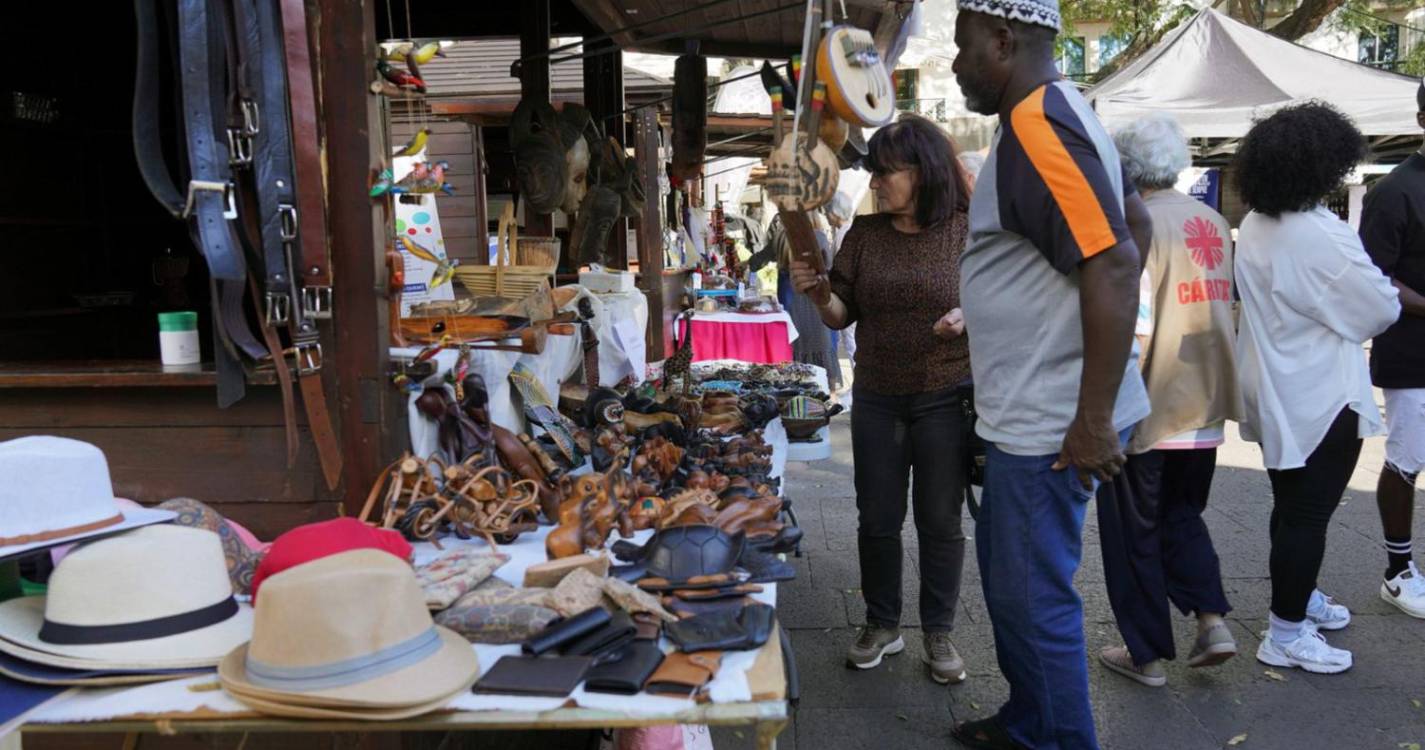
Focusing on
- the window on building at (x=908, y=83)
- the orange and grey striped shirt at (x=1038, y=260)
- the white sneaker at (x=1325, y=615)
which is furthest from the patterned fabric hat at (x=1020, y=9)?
the window on building at (x=908, y=83)

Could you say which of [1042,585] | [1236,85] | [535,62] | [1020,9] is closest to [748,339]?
[535,62]

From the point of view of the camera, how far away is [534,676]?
1637 millimetres

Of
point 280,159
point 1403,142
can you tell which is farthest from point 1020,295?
point 1403,142

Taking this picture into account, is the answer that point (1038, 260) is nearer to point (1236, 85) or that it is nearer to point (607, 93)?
point (607, 93)

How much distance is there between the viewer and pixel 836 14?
3.65m

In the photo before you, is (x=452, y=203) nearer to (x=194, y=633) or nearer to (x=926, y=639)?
(x=926, y=639)

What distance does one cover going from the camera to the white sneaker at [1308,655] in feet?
11.6

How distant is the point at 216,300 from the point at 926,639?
259cm

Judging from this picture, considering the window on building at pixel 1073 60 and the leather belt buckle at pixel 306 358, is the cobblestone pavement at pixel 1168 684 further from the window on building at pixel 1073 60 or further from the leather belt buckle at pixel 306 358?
the window on building at pixel 1073 60

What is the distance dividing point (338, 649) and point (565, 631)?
390 mm

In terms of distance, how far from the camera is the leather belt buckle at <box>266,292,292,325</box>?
2168 mm

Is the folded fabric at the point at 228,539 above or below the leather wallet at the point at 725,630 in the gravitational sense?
above

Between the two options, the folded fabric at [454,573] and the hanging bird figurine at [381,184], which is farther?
the hanging bird figurine at [381,184]

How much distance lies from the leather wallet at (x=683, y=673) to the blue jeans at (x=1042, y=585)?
3.16 ft
